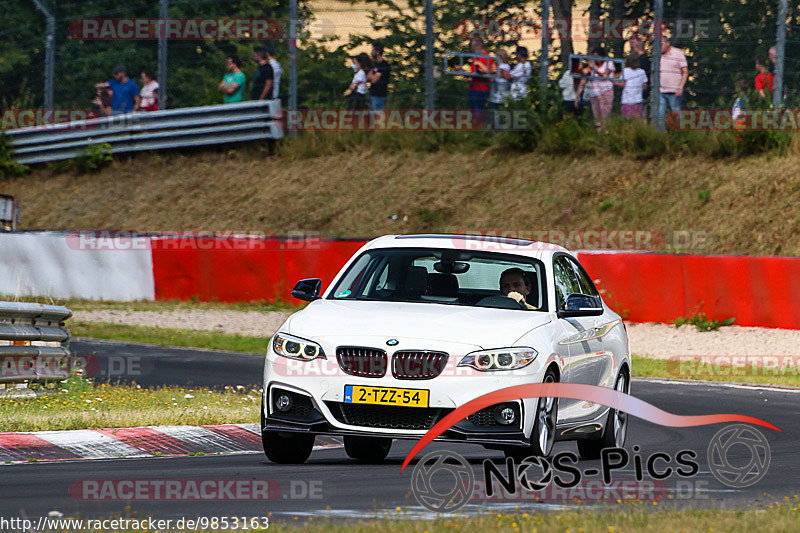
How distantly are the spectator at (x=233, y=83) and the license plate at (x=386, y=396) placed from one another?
66.8 ft

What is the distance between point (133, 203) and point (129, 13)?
5.61 metres

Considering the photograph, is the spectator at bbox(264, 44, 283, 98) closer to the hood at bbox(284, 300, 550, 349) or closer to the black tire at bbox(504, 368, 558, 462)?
the hood at bbox(284, 300, 550, 349)

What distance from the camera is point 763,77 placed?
22750 millimetres

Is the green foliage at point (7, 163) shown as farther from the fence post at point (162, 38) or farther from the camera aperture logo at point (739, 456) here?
the camera aperture logo at point (739, 456)

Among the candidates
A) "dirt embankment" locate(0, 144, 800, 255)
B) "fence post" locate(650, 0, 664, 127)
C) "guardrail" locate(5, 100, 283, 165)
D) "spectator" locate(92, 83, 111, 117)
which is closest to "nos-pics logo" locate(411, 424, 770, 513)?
"dirt embankment" locate(0, 144, 800, 255)

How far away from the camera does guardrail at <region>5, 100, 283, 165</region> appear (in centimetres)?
2988

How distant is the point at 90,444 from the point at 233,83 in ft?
65.8

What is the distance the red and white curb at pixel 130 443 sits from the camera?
9.00 meters

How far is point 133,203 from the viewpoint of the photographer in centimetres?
3028

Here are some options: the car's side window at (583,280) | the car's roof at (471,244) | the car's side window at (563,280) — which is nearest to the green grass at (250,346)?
the car's side window at (583,280)

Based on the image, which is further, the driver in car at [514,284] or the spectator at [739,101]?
the spectator at [739,101]

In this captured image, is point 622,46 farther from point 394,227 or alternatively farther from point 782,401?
point 782,401

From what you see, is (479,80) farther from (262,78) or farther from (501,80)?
(262,78)

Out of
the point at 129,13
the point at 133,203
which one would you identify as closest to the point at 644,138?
the point at 133,203
